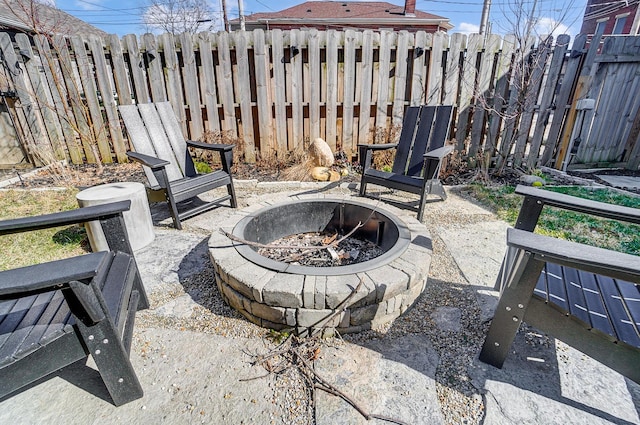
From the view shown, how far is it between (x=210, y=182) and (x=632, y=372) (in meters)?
2.92

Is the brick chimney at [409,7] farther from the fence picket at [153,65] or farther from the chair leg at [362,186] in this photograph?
Result: the chair leg at [362,186]

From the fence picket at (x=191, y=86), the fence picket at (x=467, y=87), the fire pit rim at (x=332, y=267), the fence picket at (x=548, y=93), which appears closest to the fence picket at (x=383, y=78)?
the fence picket at (x=467, y=87)

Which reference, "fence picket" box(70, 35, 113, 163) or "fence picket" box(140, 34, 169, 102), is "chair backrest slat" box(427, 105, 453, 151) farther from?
"fence picket" box(70, 35, 113, 163)

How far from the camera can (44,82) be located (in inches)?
153

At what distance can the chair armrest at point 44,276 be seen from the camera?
0.81 m

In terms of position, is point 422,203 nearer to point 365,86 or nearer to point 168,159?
point 365,86

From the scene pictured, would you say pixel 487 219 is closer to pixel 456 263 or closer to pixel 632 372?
pixel 456 263

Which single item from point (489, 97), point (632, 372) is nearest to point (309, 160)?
point (489, 97)

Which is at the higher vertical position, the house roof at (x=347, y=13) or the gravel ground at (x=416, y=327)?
the house roof at (x=347, y=13)

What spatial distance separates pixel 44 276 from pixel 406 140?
305 centimetres

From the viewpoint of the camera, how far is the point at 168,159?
2936 millimetres

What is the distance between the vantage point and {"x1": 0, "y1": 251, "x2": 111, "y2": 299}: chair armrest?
81 cm

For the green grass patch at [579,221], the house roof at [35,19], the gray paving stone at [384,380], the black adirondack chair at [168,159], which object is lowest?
the gray paving stone at [384,380]

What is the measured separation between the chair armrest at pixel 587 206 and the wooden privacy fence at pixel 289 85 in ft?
9.44
